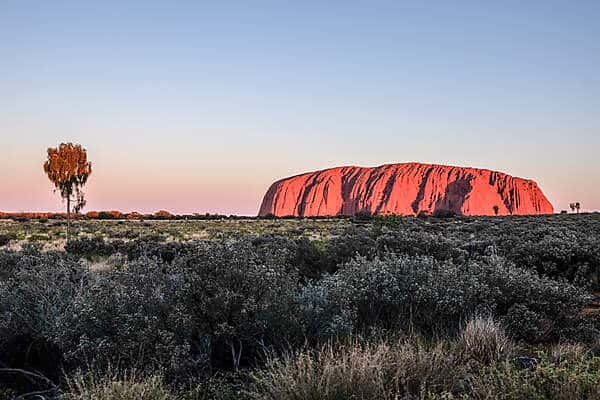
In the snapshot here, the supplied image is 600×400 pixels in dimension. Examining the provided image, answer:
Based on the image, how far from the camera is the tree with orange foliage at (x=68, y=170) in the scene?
27.3m

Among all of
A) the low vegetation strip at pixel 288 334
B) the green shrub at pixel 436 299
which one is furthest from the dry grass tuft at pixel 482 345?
the green shrub at pixel 436 299

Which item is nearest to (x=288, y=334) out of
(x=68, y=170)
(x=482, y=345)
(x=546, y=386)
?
(x=482, y=345)

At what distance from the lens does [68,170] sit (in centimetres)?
2734

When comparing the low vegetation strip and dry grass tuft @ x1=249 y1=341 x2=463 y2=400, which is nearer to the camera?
dry grass tuft @ x1=249 y1=341 x2=463 y2=400

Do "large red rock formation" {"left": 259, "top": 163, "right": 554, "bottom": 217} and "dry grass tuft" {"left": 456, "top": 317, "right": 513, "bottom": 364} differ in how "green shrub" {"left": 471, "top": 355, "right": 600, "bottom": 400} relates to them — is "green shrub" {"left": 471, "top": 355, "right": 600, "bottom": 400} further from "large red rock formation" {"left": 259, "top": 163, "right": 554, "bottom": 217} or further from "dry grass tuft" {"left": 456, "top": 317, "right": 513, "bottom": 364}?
"large red rock formation" {"left": 259, "top": 163, "right": 554, "bottom": 217}

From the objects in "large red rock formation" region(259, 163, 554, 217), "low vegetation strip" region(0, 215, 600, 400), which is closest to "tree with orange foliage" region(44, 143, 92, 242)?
"low vegetation strip" region(0, 215, 600, 400)

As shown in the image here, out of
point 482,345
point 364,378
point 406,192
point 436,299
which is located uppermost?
point 406,192

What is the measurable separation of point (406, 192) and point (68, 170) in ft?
459

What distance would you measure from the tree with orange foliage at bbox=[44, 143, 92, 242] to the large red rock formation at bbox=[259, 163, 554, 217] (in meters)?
124

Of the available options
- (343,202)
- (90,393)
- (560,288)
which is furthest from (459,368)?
(343,202)

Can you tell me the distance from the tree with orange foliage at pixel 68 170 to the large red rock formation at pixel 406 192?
123562mm

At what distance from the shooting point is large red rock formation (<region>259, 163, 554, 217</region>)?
152 metres

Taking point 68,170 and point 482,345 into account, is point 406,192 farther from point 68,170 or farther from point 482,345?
point 482,345

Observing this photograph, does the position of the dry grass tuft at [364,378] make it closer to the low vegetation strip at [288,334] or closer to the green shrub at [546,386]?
the low vegetation strip at [288,334]
